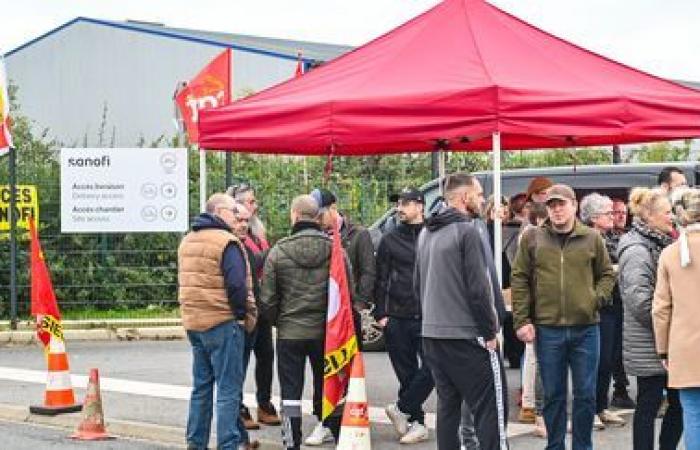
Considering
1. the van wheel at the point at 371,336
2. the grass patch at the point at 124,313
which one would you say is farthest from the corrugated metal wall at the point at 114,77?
the van wheel at the point at 371,336

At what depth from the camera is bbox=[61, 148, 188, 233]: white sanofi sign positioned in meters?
16.6

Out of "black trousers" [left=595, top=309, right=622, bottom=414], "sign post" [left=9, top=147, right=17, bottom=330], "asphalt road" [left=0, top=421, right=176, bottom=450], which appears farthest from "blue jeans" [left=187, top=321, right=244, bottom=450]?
"sign post" [left=9, top=147, right=17, bottom=330]

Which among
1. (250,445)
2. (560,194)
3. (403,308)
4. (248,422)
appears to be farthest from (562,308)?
(248,422)

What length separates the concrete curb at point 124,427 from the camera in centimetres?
905

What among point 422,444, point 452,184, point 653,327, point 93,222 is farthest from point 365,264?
point 93,222

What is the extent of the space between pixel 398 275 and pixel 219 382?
174 cm

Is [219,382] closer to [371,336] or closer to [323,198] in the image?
[323,198]

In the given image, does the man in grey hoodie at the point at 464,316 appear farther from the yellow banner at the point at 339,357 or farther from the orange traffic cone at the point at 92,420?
the orange traffic cone at the point at 92,420

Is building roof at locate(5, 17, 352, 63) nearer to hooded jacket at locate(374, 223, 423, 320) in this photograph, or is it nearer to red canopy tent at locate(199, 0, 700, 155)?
red canopy tent at locate(199, 0, 700, 155)

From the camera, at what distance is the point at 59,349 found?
1020 centimetres

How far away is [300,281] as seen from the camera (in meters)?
8.05

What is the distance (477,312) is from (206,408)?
234cm

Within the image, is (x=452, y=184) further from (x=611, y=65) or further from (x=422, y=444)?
(x=611, y=65)

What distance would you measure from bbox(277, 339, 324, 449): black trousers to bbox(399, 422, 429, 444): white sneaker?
0.87 meters
